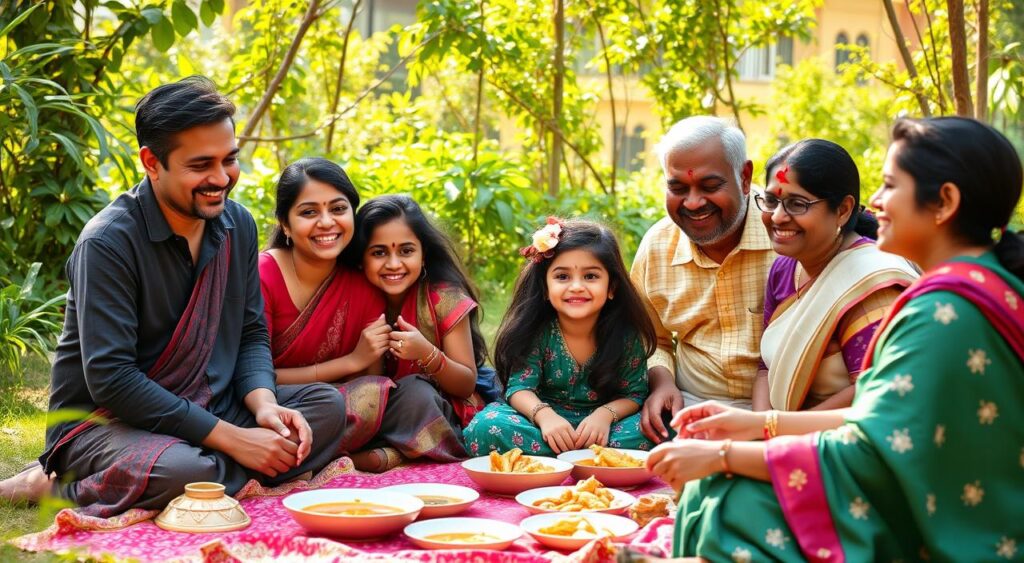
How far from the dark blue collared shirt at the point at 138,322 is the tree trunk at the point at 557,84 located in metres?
4.76

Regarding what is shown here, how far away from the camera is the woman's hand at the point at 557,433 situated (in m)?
4.41

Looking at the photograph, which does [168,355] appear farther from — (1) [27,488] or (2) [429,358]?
(2) [429,358]

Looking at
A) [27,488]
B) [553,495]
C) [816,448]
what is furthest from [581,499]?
[27,488]

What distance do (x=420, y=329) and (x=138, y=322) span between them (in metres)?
1.27

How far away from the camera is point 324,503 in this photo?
352 centimetres

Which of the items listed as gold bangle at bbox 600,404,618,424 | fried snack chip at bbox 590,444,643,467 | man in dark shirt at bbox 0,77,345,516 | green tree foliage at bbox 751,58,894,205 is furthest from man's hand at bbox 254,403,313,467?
green tree foliage at bbox 751,58,894,205

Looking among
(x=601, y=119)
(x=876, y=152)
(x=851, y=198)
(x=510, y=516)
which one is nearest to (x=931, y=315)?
(x=851, y=198)

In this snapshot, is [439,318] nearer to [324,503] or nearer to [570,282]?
[570,282]

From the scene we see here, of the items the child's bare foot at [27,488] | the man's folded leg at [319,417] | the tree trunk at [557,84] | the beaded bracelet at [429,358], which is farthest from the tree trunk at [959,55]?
the child's bare foot at [27,488]

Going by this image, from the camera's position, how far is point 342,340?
4.72 meters

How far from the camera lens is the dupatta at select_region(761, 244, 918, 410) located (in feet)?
12.2

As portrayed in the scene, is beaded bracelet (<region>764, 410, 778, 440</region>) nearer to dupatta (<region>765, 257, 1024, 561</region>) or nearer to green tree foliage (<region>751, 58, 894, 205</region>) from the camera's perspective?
dupatta (<region>765, 257, 1024, 561</region>)

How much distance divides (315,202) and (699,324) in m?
1.66

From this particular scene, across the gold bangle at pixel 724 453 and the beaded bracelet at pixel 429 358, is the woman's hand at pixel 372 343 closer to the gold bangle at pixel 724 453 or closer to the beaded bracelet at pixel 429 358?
the beaded bracelet at pixel 429 358
